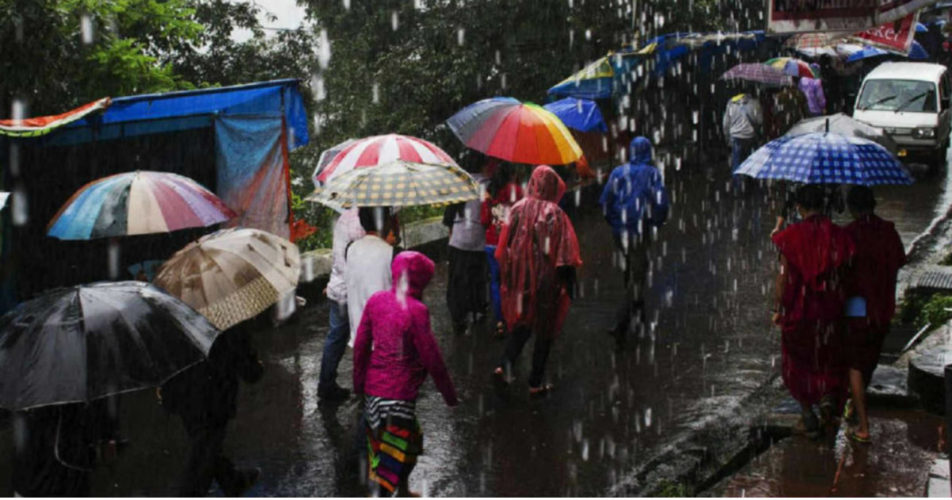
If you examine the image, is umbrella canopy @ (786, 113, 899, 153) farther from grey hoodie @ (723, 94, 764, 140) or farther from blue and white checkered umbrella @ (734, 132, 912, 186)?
grey hoodie @ (723, 94, 764, 140)

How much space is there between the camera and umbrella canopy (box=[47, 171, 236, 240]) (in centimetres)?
737

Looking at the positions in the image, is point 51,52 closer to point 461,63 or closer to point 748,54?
point 461,63

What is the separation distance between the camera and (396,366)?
19.8 ft

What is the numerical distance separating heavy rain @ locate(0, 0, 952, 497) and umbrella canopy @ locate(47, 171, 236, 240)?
0.08ft

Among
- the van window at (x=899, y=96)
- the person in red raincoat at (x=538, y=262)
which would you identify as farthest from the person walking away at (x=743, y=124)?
the person in red raincoat at (x=538, y=262)

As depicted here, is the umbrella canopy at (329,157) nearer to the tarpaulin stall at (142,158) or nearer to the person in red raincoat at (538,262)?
the tarpaulin stall at (142,158)

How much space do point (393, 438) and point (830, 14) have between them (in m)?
3.41

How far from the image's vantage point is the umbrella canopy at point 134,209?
7367 mm

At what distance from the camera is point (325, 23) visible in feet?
73.9

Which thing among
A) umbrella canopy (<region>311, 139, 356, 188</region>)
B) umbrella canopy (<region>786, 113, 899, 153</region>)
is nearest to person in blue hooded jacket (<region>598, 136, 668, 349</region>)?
umbrella canopy (<region>786, 113, 899, 153</region>)

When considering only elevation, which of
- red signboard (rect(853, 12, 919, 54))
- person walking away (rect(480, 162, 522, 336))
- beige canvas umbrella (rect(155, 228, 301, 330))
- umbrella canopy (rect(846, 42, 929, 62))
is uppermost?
umbrella canopy (rect(846, 42, 929, 62))

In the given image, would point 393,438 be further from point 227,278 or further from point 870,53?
point 870,53

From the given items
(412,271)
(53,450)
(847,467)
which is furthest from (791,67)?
(53,450)

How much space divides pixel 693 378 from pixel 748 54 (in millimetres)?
16612
